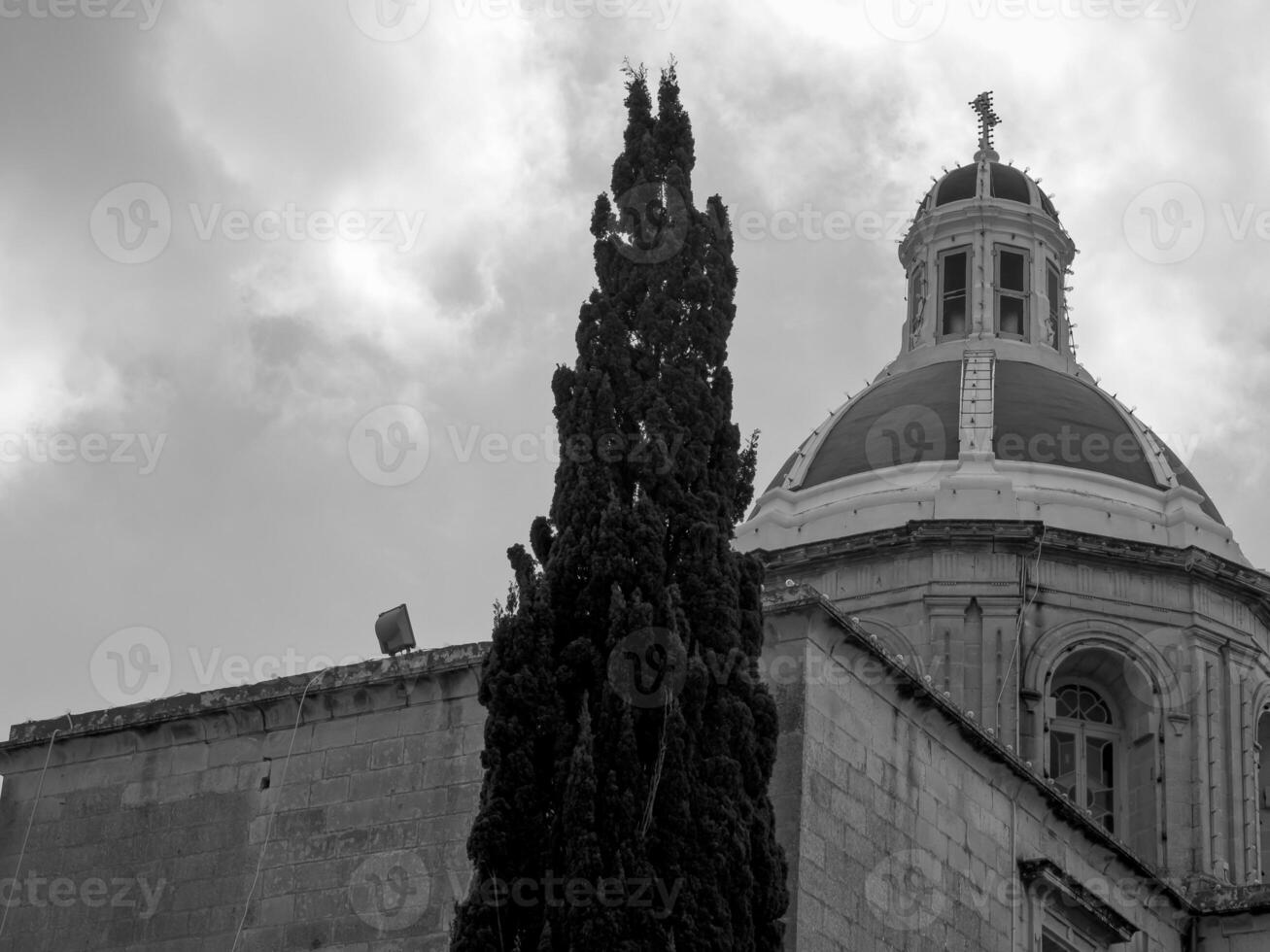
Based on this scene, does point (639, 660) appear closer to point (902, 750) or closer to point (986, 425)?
point (902, 750)

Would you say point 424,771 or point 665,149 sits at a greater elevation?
point 665,149

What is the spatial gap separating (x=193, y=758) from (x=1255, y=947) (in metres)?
10.7

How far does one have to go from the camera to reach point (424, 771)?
20531mm

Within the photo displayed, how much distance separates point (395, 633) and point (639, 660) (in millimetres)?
4986

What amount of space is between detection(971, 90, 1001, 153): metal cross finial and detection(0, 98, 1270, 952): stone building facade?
737 cm

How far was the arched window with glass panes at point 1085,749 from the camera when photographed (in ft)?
108

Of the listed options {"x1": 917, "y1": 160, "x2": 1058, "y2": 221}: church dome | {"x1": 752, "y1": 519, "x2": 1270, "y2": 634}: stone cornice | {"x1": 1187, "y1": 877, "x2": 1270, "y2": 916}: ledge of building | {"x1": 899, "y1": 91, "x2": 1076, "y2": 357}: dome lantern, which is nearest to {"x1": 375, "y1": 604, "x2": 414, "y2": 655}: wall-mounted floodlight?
{"x1": 1187, "y1": 877, "x2": 1270, "y2": 916}: ledge of building

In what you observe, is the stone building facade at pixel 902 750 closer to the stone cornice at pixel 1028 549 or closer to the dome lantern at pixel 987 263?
the stone cornice at pixel 1028 549

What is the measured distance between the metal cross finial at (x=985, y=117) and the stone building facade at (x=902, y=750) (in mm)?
7371

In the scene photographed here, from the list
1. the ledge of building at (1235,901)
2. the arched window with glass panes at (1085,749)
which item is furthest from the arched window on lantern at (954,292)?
the ledge of building at (1235,901)

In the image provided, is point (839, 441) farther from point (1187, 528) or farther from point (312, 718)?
point (312, 718)

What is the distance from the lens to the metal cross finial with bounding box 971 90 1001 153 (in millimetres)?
42250

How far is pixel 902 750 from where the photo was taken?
20359 millimetres

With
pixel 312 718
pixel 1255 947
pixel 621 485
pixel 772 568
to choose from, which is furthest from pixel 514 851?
pixel 772 568
